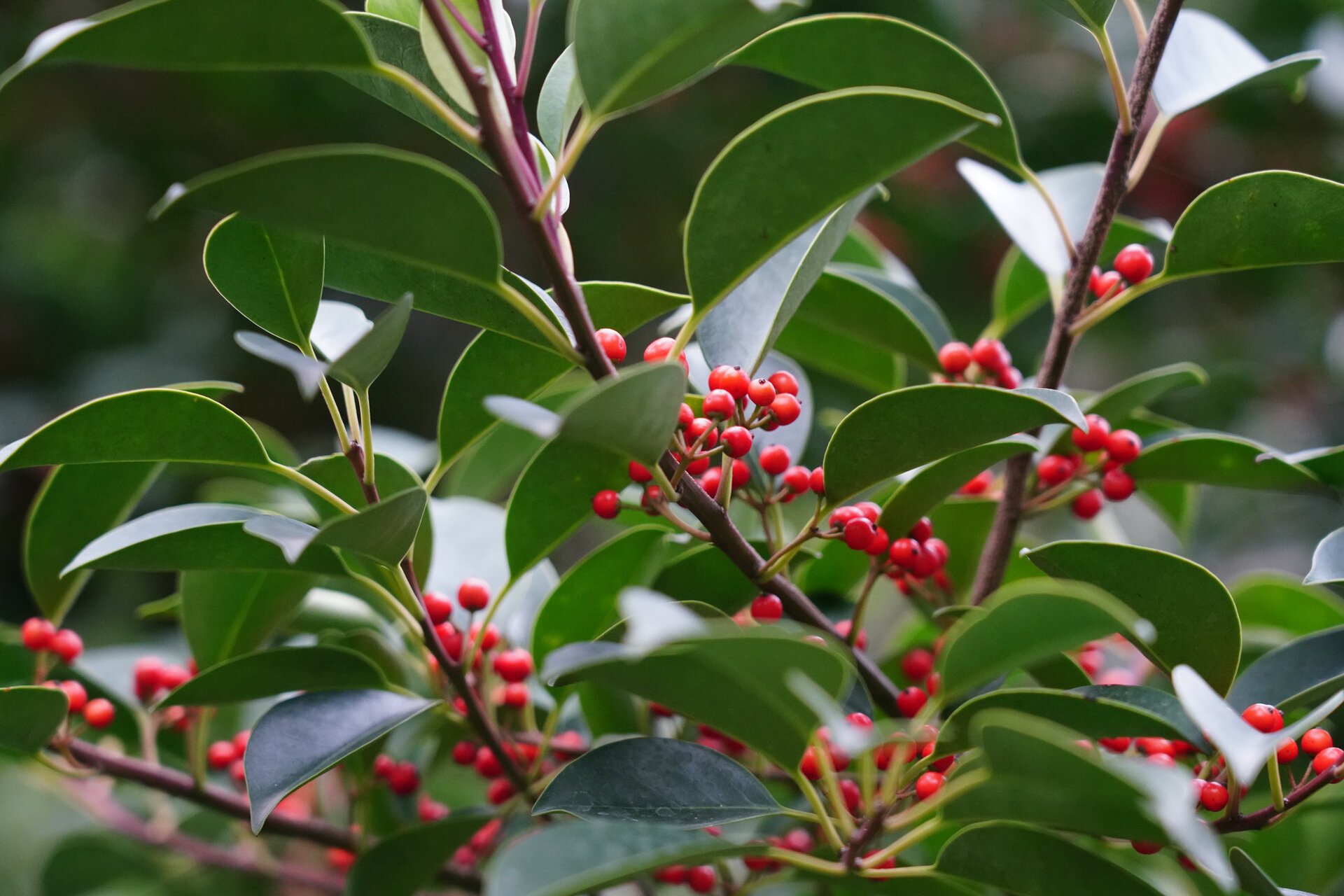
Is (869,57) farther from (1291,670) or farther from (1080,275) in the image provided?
(1291,670)

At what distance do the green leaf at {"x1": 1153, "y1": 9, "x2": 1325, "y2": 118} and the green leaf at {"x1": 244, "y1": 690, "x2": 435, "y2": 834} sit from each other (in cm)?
82

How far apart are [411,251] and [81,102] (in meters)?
3.11

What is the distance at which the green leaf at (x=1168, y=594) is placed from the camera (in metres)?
0.75

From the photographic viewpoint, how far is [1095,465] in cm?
100

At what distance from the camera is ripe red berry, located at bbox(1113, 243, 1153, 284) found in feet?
3.00

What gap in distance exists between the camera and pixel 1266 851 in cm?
118

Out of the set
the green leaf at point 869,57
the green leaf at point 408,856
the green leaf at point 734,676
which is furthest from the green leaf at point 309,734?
the green leaf at point 869,57

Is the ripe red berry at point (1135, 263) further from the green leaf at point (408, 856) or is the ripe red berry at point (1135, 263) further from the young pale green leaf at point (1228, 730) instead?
the green leaf at point (408, 856)

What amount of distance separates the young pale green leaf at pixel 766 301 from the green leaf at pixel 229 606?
16.9 inches

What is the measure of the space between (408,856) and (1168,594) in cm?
61

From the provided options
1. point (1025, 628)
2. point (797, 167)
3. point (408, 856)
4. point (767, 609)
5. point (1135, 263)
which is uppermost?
point (797, 167)

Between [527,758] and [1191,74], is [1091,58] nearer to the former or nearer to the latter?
[1191,74]

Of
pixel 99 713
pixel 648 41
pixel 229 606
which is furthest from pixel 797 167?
pixel 99 713

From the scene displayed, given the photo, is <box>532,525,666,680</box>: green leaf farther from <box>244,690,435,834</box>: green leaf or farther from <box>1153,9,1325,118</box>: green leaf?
<box>1153,9,1325,118</box>: green leaf
